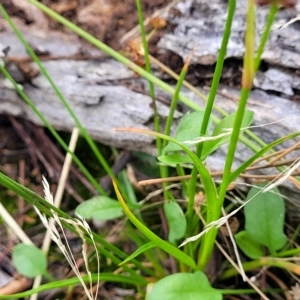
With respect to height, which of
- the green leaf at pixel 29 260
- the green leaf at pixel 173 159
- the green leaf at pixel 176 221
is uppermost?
the green leaf at pixel 173 159

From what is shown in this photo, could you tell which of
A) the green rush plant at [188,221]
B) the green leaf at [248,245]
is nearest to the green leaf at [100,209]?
the green rush plant at [188,221]

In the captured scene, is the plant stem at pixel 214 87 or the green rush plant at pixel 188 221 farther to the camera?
the green rush plant at pixel 188 221

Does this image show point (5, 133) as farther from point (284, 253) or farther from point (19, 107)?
point (284, 253)

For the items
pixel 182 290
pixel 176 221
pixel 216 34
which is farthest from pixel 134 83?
pixel 182 290

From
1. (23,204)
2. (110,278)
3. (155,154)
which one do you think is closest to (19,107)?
(23,204)

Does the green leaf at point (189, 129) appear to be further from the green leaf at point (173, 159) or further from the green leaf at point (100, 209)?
the green leaf at point (100, 209)

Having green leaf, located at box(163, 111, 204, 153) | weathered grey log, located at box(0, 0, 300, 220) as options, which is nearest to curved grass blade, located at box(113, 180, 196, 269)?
green leaf, located at box(163, 111, 204, 153)
